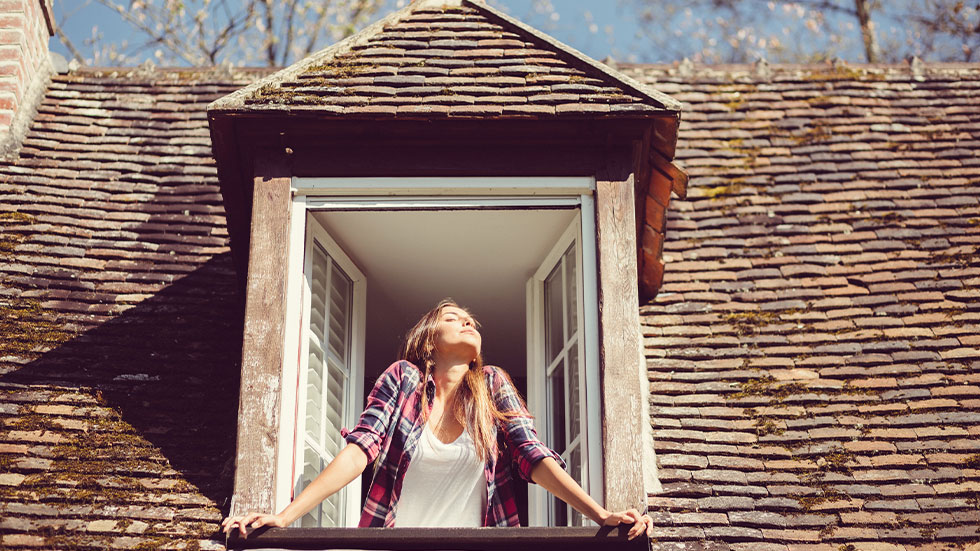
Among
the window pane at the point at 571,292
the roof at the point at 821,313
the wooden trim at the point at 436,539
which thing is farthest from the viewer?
the window pane at the point at 571,292

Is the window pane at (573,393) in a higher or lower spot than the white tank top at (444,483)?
higher

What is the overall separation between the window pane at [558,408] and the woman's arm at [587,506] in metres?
1.03

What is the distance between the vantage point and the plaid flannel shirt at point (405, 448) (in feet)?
15.0

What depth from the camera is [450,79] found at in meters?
5.26

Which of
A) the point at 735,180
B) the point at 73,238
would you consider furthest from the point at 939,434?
the point at 73,238

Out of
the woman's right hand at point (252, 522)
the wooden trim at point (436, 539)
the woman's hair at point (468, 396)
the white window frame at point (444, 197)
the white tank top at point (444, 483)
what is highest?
the white window frame at point (444, 197)

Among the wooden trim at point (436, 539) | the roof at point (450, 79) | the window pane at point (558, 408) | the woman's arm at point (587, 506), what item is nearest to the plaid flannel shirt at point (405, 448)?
the woman's arm at point (587, 506)

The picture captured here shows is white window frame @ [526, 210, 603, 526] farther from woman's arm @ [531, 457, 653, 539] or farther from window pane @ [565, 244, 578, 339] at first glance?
woman's arm @ [531, 457, 653, 539]

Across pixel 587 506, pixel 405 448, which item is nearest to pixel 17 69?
pixel 405 448

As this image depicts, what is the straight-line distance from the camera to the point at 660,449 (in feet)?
16.4

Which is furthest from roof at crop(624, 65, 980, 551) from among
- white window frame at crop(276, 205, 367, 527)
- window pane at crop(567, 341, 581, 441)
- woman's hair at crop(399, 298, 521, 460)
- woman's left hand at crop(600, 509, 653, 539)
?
white window frame at crop(276, 205, 367, 527)

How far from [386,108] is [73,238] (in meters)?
2.26

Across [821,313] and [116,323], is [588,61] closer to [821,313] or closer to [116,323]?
[821,313]

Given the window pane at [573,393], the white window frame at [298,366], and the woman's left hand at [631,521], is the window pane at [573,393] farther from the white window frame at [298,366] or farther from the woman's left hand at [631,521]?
the white window frame at [298,366]
